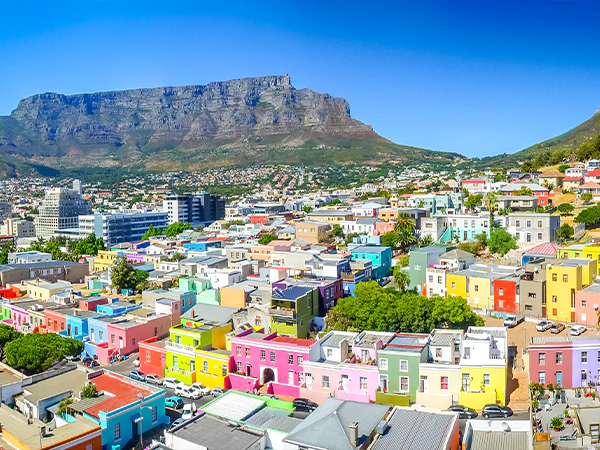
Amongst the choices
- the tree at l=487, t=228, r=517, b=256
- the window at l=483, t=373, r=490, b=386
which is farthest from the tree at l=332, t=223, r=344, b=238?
the window at l=483, t=373, r=490, b=386

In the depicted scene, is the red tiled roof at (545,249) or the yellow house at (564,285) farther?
the red tiled roof at (545,249)

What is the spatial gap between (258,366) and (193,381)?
444 cm

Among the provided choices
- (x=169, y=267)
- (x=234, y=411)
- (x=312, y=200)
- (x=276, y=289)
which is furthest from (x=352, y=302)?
(x=312, y=200)

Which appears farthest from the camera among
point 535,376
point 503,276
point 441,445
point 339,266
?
point 339,266

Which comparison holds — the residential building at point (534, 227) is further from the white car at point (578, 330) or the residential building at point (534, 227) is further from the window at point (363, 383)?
the window at point (363, 383)

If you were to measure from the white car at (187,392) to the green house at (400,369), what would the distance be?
35.4 feet

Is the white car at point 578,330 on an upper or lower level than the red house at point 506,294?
lower

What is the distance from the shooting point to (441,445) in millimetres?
20766

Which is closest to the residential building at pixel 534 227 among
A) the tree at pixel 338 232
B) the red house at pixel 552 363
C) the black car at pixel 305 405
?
the tree at pixel 338 232

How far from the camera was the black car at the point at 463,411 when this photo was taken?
27.5 m

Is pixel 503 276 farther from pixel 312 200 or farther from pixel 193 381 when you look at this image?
Result: pixel 312 200

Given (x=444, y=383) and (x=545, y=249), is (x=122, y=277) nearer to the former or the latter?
(x=444, y=383)

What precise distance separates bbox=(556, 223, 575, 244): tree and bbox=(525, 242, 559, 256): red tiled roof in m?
4.62

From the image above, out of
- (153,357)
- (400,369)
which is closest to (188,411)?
(153,357)
